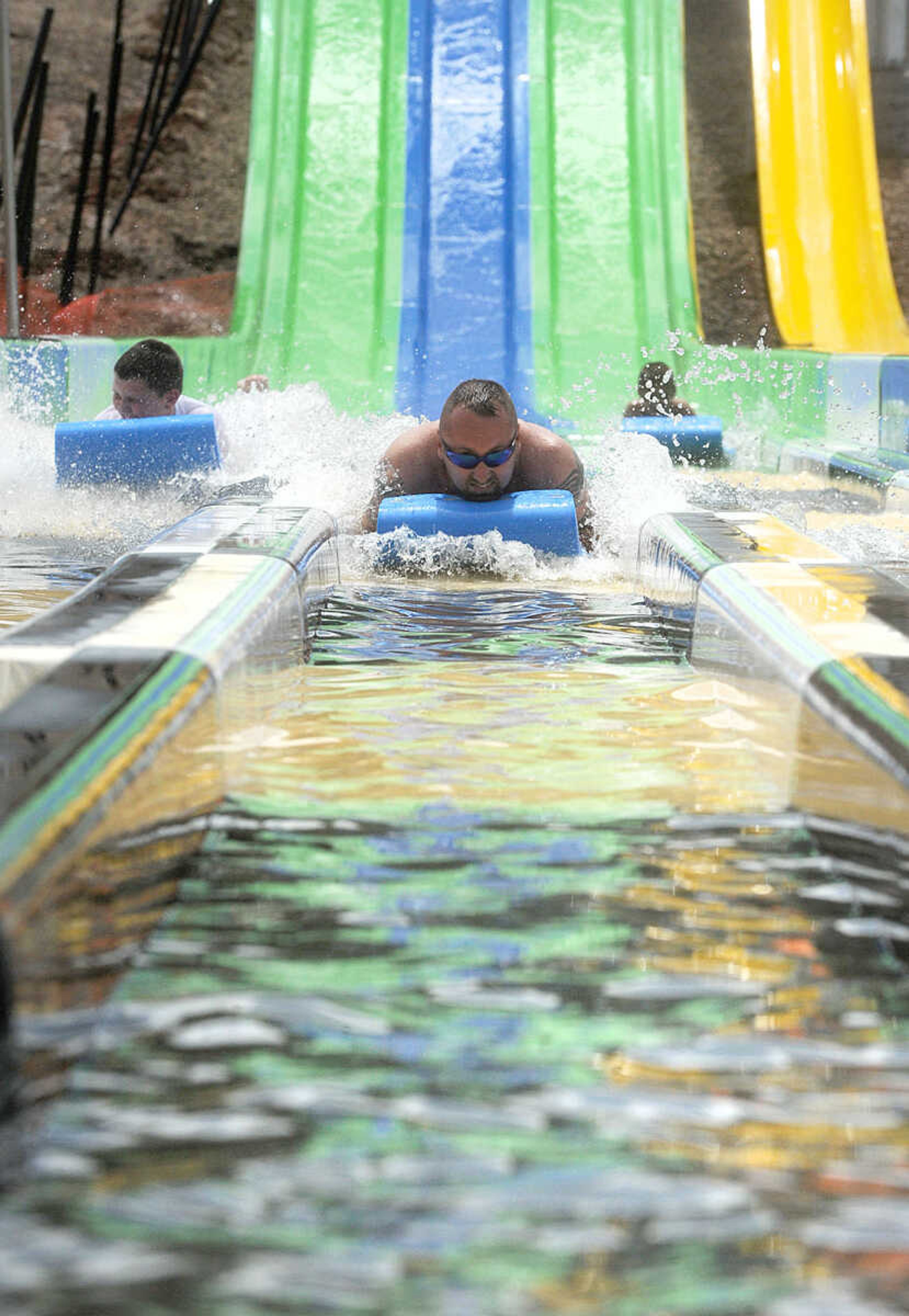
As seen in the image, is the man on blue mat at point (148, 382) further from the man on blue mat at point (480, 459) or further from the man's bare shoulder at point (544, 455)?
the man's bare shoulder at point (544, 455)

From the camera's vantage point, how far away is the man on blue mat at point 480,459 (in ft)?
11.3

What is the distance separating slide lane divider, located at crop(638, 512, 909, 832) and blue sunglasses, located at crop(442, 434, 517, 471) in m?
0.43

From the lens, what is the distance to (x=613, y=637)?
270cm

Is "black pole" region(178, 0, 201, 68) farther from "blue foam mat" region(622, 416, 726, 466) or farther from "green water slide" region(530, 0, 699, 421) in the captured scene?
"blue foam mat" region(622, 416, 726, 466)

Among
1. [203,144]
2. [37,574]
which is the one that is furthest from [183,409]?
[203,144]

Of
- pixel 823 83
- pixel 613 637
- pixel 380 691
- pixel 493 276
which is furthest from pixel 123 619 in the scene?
pixel 823 83

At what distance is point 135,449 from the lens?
4066 millimetres

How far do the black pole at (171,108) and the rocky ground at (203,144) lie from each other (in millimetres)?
75

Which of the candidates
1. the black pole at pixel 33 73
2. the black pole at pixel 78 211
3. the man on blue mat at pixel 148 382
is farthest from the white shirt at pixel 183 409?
the black pole at pixel 78 211

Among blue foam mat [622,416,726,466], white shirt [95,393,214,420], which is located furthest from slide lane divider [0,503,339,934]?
blue foam mat [622,416,726,466]

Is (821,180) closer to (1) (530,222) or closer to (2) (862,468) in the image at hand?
(1) (530,222)

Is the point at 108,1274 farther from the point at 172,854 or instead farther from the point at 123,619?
the point at 123,619

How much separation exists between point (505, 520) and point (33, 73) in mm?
4764

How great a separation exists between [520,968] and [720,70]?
758 centimetres
